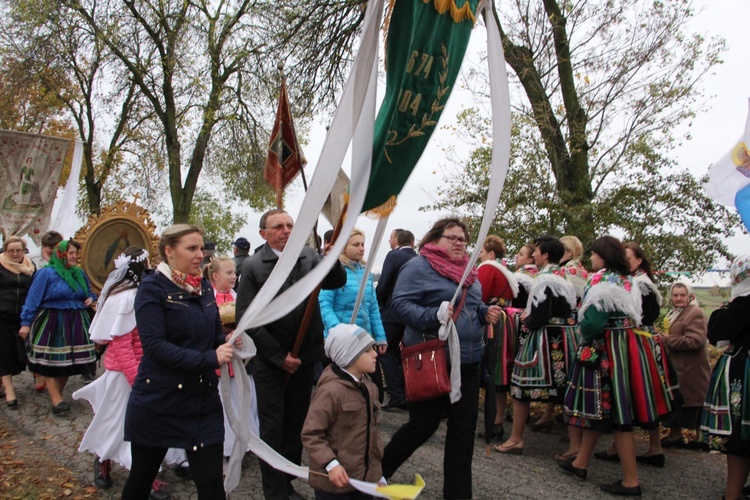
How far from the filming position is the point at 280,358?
13.1ft

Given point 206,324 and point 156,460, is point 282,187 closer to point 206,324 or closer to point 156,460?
point 206,324

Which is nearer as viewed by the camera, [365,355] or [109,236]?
[365,355]

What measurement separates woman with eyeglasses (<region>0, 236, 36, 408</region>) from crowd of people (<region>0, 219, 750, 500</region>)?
0.02 meters

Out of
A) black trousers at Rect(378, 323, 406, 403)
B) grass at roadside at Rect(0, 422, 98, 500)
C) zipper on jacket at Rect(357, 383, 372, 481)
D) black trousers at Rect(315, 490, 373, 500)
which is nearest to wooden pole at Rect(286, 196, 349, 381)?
zipper on jacket at Rect(357, 383, 372, 481)

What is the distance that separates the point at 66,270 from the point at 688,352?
21.3 ft

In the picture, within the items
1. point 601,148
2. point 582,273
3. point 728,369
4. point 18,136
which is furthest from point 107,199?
point 728,369

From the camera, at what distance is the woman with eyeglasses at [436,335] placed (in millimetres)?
4152

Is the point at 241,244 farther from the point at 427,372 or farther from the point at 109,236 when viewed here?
the point at 427,372

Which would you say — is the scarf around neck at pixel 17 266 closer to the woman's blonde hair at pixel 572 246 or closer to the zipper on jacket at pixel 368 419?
the zipper on jacket at pixel 368 419

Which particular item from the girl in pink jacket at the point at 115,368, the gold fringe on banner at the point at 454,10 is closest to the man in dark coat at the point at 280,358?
the girl in pink jacket at the point at 115,368

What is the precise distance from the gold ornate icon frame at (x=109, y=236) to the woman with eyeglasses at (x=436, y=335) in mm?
4640

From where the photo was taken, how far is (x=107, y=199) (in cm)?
2334

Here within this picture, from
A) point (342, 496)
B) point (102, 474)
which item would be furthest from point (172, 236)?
point (102, 474)

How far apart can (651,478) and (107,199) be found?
73.2 feet
